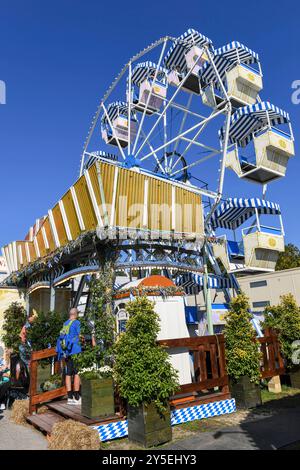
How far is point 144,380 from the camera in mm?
5418

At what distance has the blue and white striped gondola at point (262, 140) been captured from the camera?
16547 mm

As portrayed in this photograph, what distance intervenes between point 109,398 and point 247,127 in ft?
49.0

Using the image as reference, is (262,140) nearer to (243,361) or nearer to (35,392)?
(243,361)

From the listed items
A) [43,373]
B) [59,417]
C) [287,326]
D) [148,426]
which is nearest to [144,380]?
[148,426]

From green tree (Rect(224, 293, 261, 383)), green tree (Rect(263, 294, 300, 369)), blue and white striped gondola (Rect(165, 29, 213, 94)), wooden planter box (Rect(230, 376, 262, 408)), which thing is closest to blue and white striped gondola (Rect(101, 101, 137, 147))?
blue and white striped gondola (Rect(165, 29, 213, 94))

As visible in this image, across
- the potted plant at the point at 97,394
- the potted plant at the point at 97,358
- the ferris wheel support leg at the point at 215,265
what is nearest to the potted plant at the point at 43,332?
the potted plant at the point at 97,358

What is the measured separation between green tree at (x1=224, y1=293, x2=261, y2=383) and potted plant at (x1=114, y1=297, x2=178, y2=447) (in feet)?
7.64

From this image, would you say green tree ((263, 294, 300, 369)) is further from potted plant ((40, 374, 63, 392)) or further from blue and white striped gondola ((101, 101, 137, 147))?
blue and white striped gondola ((101, 101, 137, 147))

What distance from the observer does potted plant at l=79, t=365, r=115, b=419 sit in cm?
577

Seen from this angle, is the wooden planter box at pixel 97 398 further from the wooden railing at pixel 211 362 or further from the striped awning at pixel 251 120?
the striped awning at pixel 251 120

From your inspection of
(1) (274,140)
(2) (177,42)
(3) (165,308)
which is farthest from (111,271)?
(2) (177,42)

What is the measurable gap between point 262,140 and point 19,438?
1512 cm

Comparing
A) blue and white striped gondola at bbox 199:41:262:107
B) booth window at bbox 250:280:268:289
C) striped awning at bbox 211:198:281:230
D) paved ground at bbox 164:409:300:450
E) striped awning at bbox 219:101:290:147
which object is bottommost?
paved ground at bbox 164:409:300:450

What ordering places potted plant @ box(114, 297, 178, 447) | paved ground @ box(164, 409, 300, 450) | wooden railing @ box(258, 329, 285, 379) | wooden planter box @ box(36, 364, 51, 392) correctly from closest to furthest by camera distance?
paved ground @ box(164, 409, 300, 450), potted plant @ box(114, 297, 178, 447), wooden railing @ box(258, 329, 285, 379), wooden planter box @ box(36, 364, 51, 392)
